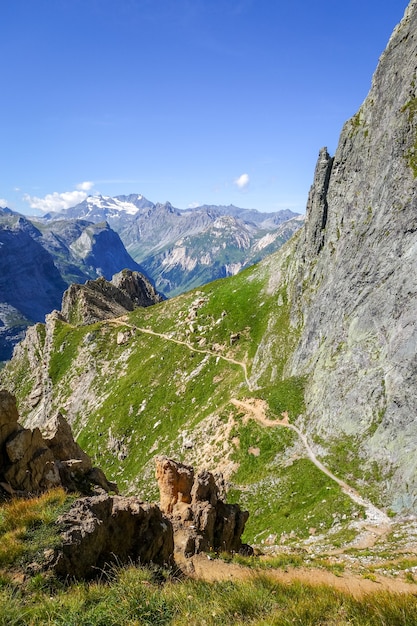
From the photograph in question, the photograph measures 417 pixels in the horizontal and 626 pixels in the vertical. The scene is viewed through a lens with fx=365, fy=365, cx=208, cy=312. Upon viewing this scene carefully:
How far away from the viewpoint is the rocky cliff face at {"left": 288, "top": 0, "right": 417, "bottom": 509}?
137 ft

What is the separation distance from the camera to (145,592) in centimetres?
1158

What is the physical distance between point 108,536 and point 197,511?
1243cm

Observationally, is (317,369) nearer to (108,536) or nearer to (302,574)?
(302,574)

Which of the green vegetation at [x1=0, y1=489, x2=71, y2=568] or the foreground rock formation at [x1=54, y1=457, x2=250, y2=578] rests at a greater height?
the green vegetation at [x1=0, y1=489, x2=71, y2=568]

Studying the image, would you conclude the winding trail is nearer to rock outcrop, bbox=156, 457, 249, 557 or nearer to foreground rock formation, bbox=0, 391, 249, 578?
rock outcrop, bbox=156, 457, 249, 557

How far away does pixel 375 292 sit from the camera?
165 ft

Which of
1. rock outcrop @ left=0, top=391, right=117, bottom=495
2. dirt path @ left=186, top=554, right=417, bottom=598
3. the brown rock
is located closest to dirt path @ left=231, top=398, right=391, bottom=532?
dirt path @ left=186, top=554, right=417, bottom=598

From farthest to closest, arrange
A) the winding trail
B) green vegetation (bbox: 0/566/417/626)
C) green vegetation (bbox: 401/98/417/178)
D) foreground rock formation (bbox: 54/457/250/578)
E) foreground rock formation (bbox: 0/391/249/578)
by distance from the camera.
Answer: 1. green vegetation (bbox: 401/98/417/178)
2. the winding trail
3. foreground rock formation (bbox: 0/391/249/578)
4. foreground rock formation (bbox: 54/457/250/578)
5. green vegetation (bbox: 0/566/417/626)

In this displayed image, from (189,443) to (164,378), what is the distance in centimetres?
2904

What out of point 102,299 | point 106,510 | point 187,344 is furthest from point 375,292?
point 102,299

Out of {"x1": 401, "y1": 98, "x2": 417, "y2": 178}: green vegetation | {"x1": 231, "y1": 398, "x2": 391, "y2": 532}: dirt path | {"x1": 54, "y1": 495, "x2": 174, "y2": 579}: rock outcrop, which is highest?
{"x1": 401, "y1": 98, "x2": 417, "y2": 178}: green vegetation

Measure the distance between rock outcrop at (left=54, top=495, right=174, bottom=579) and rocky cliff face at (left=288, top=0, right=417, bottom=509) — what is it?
28967 millimetres

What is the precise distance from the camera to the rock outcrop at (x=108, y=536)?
46.1 feet

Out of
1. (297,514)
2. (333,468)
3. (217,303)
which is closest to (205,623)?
→ (297,514)
